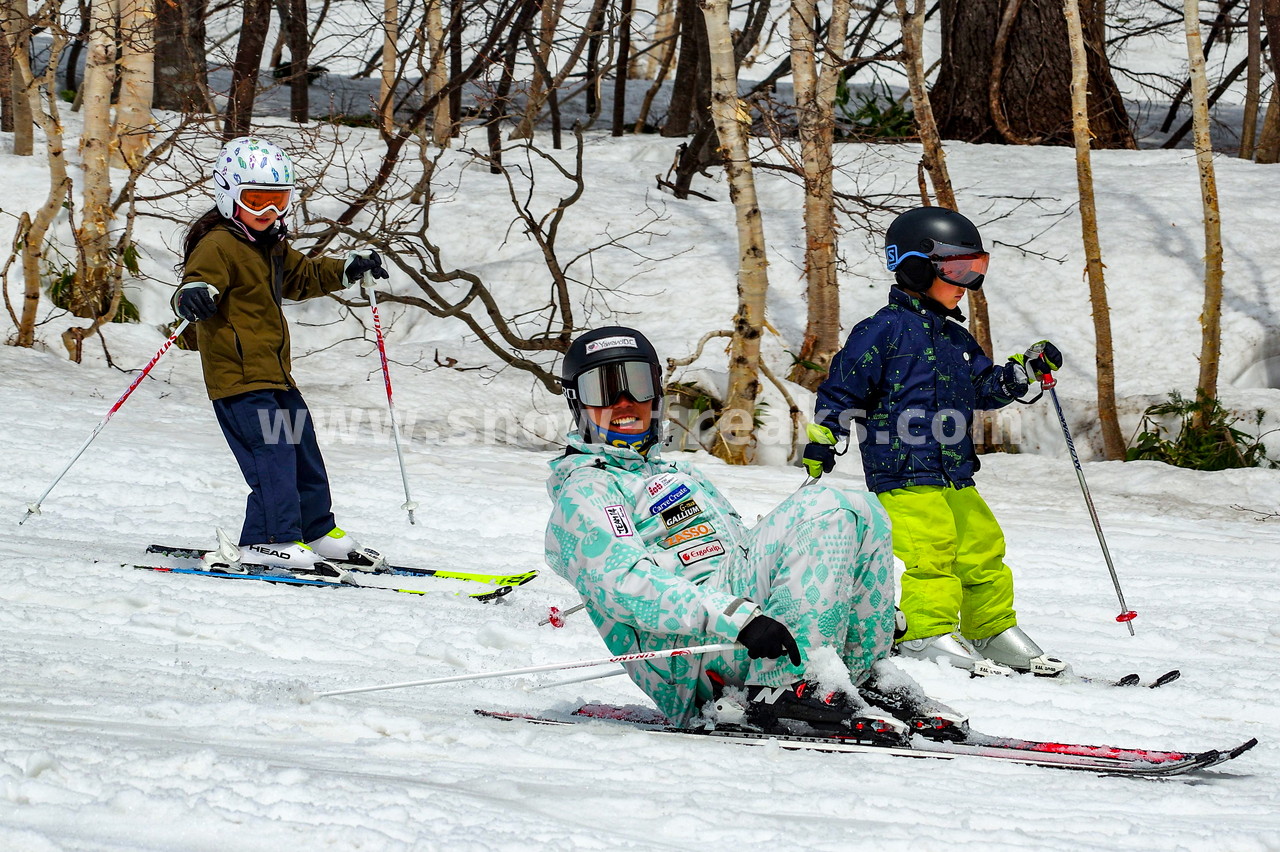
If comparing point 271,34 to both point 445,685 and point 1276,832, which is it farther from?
point 1276,832

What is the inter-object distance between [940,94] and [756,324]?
24.7 ft

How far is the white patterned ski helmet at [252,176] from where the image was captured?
5.50 m

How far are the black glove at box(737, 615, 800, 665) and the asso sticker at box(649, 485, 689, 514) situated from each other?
0.48 m

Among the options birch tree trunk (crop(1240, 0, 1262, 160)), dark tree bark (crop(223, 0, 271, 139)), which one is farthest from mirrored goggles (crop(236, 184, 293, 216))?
birch tree trunk (crop(1240, 0, 1262, 160))

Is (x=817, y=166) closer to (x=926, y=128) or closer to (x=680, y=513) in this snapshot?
(x=926, y=128)

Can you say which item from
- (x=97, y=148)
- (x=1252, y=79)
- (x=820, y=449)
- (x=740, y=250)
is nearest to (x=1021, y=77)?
(x=1252, y=79)

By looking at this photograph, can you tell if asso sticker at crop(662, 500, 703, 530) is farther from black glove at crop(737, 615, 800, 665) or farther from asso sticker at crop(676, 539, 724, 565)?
black glove at crop(737, 615, 800, 665)

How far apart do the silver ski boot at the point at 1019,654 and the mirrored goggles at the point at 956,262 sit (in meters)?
1.25

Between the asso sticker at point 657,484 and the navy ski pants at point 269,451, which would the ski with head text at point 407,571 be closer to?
the navy ski pants at point 269,451

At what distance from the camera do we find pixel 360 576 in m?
5.79

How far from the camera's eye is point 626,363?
321 centimetres

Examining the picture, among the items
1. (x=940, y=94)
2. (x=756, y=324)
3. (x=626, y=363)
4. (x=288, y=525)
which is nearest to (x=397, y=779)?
(x=626, y=363)

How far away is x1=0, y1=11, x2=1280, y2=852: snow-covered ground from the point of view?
2396mm

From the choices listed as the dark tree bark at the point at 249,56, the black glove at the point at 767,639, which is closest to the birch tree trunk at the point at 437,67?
the dark tree bark at the point at 249,56
